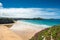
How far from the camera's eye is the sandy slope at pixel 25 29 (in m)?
6.21

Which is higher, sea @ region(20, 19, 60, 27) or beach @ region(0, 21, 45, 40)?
sea @ region(20, 19, 60, 27)

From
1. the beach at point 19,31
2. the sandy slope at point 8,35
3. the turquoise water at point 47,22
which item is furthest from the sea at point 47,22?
the sandy slope at point 8,35

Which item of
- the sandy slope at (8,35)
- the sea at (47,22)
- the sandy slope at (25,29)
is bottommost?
the sandy slope at (8,35)

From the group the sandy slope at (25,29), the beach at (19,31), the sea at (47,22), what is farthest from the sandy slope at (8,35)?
the sea at (47,22)

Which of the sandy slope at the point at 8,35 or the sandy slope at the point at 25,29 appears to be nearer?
the sandy slope at the point at 8,35

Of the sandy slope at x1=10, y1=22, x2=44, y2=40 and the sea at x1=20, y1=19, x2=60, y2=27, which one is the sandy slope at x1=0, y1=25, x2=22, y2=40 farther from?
the sea at x1=20, y1=19, x2=60, y2=27

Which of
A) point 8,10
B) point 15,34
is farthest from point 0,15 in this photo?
point 15,34

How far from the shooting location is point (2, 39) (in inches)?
236

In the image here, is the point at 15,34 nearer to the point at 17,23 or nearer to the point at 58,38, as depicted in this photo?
the point at 17,23

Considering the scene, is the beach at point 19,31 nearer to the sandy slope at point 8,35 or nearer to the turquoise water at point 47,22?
the sandy slope at point 8,35

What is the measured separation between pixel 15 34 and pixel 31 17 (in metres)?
0.71

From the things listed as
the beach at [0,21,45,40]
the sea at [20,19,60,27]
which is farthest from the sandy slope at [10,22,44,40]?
the sea at [20,19,60,27]

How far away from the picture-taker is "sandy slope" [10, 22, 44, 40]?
6215 millimetres

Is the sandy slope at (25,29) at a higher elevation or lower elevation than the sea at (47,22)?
lower
